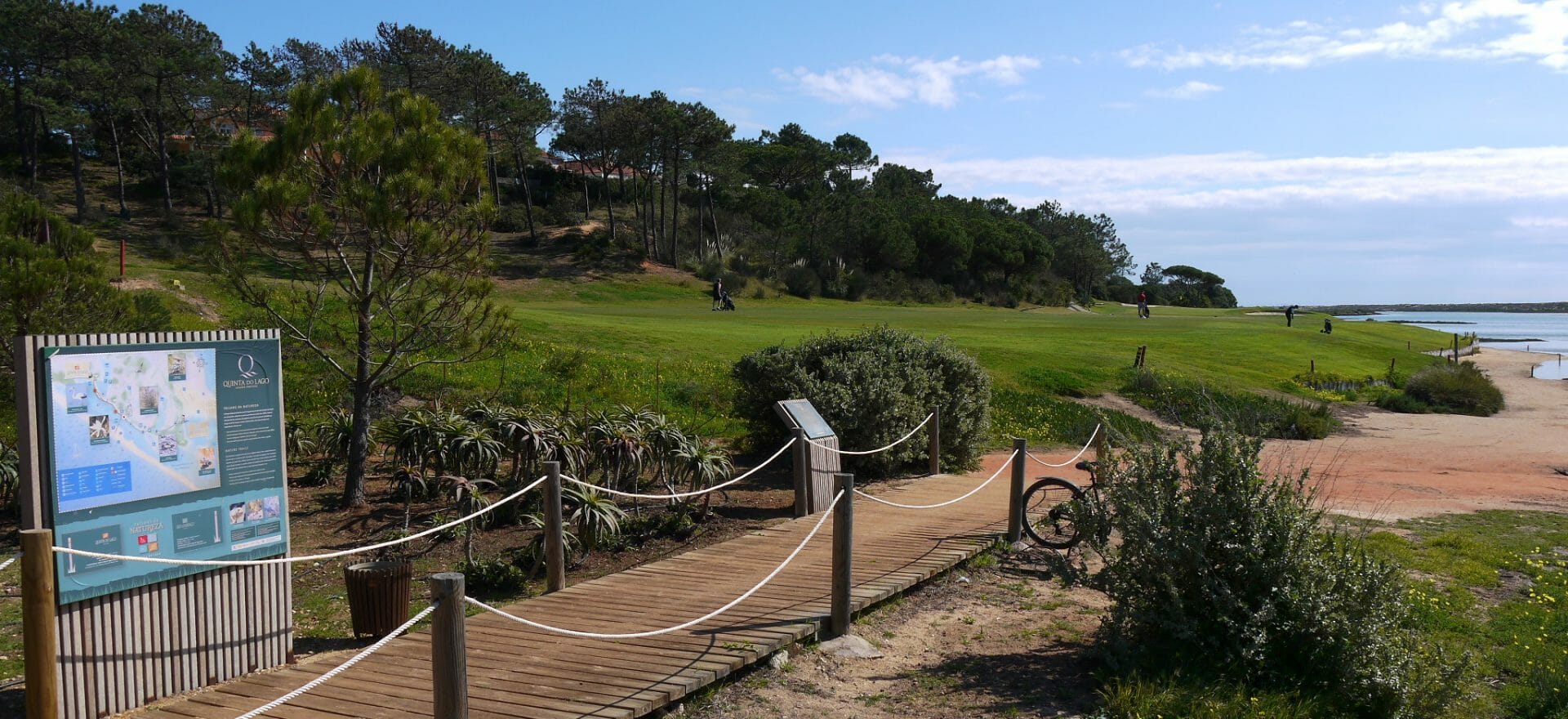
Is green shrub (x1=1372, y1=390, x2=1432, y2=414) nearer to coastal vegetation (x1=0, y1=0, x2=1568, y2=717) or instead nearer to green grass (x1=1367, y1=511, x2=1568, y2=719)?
coastal vegetation (x1=0, y1=0, x2=1568, y2=717)

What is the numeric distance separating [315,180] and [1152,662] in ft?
31.0

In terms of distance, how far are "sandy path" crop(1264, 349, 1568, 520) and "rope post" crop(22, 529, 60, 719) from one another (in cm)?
817

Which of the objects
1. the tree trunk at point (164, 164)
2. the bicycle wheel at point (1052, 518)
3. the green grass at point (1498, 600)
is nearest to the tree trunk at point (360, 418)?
the bicycle wheel at point (1052, 518)

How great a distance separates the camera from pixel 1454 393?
35156mm

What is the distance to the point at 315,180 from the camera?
11719mm

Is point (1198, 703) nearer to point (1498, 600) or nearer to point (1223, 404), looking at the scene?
point (1498, 600)

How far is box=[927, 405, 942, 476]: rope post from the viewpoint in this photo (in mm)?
14883

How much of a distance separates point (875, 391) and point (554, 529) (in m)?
6.54

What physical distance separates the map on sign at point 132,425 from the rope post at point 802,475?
6170 millimetres

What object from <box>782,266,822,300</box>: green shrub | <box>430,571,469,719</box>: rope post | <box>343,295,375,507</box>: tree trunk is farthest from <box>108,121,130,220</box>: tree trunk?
<box>430,571,469,719</box>: rope post

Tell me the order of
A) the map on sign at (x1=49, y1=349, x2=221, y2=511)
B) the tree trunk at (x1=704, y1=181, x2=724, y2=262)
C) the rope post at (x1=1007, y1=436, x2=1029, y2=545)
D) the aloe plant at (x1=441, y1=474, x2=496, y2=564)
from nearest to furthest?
the map on sign at (x1=49, y1=349, x2=221, y2=511) → the aloe plant at (x1=441, y1=474, x2=496, y2=564) → the rope post at (x1=1007, y1=436, x2=1029, y2=545) → the tree trunk at (x1=704, y1=181, x2=724, y2=262)

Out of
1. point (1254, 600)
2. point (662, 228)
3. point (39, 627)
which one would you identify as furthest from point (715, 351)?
point (662, 228)

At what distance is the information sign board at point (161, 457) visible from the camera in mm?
5520

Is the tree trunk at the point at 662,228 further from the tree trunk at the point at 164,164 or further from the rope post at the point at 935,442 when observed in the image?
the rope post at the point at 935,442
